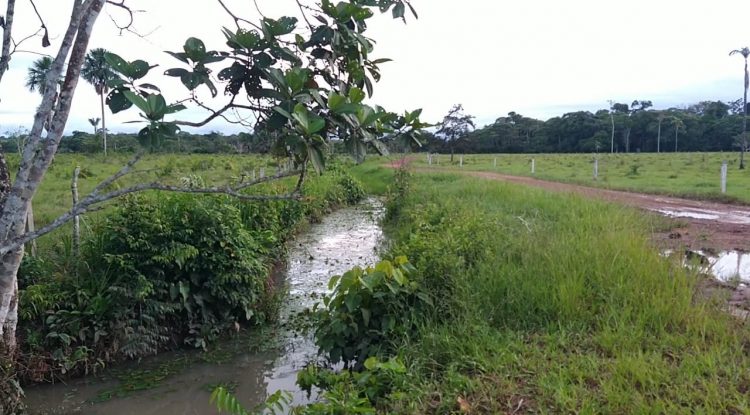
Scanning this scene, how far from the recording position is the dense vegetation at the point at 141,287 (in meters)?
4.61

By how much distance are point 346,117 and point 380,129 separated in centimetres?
29

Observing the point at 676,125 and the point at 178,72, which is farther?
the point at 676,125

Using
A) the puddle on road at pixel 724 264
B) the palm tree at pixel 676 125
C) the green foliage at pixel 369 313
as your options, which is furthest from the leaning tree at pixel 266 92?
the palm tree at pixel 676 125

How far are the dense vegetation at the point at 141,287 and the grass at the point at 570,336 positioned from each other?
161cm

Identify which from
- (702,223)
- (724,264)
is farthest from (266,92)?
(702,223)

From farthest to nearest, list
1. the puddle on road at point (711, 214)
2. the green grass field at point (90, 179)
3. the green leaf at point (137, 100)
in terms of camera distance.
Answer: the puddle on road at point (711, 214), the green grass field at point (90, 179), the green leaf at point (137, 100)

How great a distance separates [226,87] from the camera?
264 cm

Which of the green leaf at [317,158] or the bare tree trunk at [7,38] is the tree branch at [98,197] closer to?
the green leaf at [317,158]

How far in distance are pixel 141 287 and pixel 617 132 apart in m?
67.1

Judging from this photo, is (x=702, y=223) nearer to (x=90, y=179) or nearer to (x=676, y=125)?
(x=90, y=179)

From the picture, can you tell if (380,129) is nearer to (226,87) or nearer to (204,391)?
(226,87)

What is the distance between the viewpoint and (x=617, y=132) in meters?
63.5

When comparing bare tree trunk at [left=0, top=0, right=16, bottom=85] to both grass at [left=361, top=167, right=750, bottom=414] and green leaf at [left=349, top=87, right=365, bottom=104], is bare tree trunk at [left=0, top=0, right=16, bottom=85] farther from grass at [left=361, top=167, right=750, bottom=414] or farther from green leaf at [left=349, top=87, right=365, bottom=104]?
grass at [left=361, top=167, right=750, bottom=414]

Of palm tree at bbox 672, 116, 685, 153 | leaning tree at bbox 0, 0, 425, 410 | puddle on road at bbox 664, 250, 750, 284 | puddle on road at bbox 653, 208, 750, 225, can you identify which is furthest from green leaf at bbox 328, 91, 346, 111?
palm tree at bbox 672, 116, 685, 153
